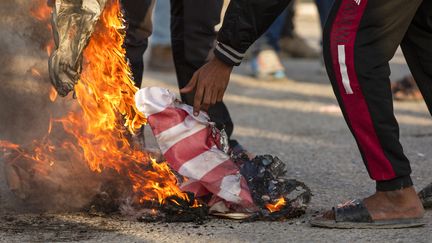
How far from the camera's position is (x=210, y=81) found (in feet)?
11.8

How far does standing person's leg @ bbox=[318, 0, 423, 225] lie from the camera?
11.3 ft

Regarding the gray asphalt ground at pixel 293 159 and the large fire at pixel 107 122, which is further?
the large fire at pixel 107 122

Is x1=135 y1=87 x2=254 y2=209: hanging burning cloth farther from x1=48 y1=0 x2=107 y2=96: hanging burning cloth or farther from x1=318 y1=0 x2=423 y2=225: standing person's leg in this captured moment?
x1=318 y1=0 x2=423 y2=225: standing person's leg

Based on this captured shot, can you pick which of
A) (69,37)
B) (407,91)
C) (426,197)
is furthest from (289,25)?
(69,37)

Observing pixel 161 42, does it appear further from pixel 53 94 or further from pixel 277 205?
pixel 277 205

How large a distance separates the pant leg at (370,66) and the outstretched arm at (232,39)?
0.25m

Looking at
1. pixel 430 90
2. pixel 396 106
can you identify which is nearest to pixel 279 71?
pixel 396 106

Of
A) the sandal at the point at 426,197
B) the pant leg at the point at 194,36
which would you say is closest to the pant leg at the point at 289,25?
the pant leg at the point at 194,36

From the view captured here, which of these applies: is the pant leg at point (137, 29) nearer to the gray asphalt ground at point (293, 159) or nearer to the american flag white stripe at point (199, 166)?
the american flag white stripe at point (199, 166)

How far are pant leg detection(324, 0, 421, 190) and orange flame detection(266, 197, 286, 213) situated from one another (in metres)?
0.46

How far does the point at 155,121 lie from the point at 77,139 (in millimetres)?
344

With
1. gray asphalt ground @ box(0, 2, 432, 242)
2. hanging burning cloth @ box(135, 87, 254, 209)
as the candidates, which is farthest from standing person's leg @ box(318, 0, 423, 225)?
hanging burning cloth @ box(135, 87, 254, 209)

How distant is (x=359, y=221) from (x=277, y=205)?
14.4 inches

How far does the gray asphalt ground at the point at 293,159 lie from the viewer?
3506 mm
